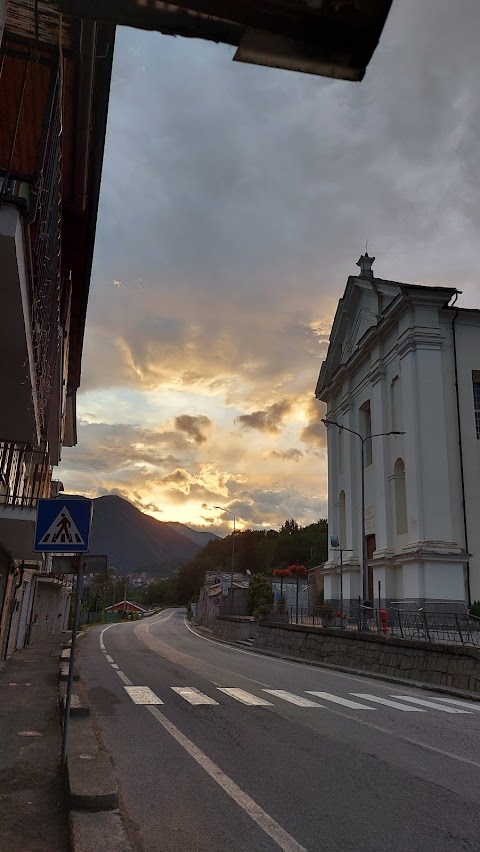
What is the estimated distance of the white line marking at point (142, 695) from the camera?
1210cm

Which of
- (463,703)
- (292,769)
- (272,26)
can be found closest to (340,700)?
(463,703)

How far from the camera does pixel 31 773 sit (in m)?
6.34

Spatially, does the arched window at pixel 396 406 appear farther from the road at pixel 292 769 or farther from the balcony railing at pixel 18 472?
the road at pixel 292 769

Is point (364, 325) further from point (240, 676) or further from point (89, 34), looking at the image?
point (89, 34)

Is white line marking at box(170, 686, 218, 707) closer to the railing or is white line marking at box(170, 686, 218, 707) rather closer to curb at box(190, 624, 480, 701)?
curb at box(190, 624, 480, 701)

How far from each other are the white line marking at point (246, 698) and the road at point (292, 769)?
2 cm

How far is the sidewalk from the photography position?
4.61 m

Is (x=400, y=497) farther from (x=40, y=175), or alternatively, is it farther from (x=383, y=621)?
(x=40, y=175)

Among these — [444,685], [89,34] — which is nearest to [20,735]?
[89,34]

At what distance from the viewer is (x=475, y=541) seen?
29938 millimetres

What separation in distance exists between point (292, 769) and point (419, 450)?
25.6 m

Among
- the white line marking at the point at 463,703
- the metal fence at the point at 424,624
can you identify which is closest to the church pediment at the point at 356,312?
the metal fence at the point at 424,624

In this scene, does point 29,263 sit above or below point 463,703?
above

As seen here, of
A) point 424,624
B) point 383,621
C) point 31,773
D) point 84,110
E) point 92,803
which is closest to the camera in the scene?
point 92,803
